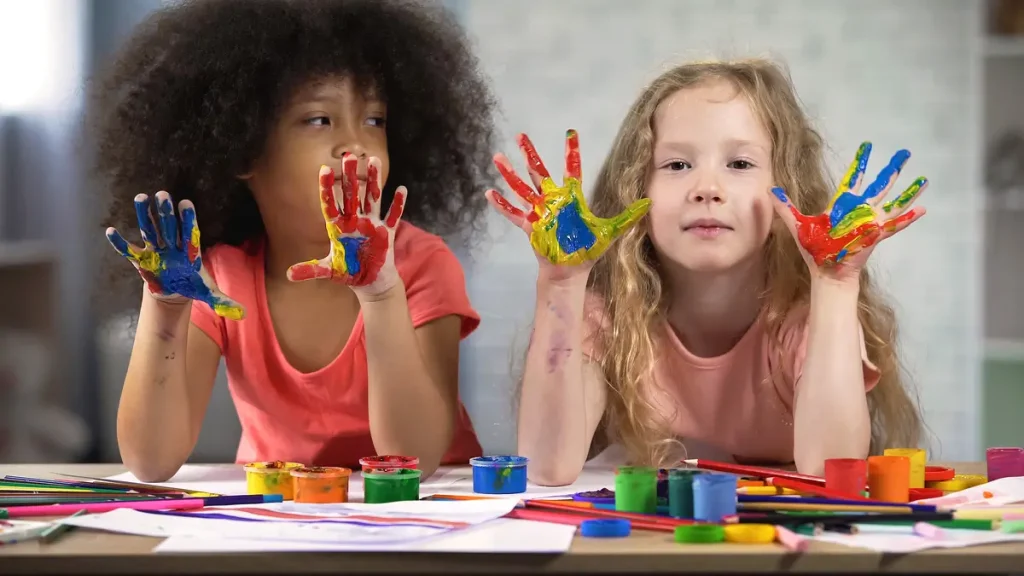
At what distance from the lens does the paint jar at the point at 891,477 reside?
0.92 m

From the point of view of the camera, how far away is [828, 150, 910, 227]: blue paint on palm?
1094 mm

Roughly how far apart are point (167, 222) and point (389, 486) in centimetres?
35

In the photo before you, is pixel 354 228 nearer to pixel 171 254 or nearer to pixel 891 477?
pixel 171 254

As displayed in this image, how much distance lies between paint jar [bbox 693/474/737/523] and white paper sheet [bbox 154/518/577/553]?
10cm

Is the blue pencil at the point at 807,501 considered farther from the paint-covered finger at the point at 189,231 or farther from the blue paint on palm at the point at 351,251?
the paint-covered finger at the point at 189,231

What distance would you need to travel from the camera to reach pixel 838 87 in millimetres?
2801

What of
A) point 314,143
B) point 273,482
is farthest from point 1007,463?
point 314,143

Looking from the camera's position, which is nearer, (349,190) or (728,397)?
(349,190)

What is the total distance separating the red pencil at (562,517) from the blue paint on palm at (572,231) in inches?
11.3

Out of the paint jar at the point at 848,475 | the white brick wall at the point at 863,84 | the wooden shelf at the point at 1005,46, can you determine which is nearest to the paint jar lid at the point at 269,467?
the paint jar at the point at 848,475

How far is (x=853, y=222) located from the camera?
1090mm

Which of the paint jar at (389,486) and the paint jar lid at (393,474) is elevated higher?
the paint jar lid at (393,474)

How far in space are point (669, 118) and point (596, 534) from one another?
0.65 meters

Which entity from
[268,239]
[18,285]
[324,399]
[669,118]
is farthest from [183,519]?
[18,285]
